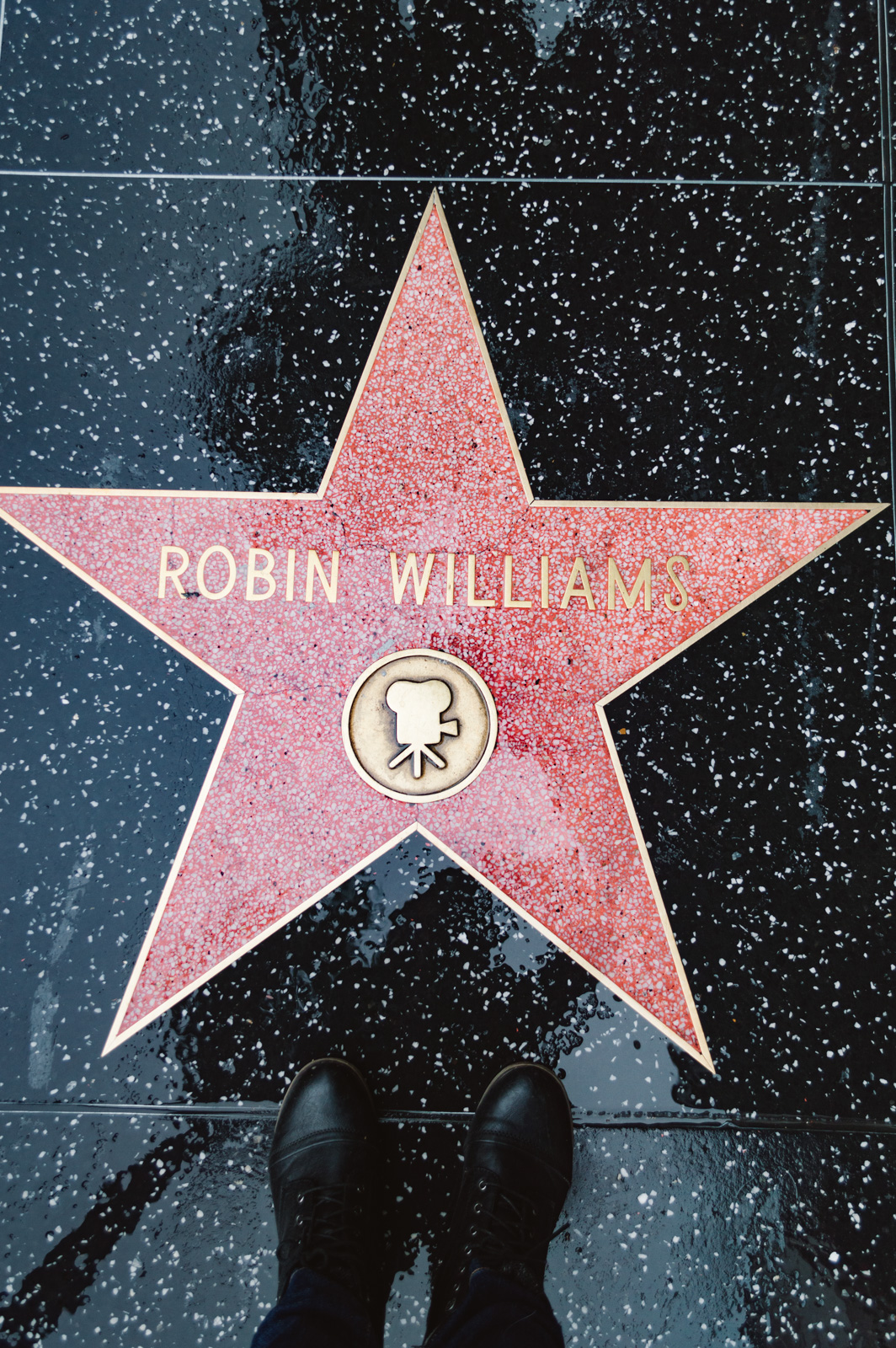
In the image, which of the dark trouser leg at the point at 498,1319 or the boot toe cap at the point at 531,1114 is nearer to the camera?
the dark trouser leg at the point at 498,1319

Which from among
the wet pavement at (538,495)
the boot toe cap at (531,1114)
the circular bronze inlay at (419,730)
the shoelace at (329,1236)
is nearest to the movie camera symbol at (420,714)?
the circular bronze inlay at (419,730)

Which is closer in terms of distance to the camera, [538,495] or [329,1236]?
[329,1236]

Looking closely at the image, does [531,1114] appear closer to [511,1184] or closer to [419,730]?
[511,1184]

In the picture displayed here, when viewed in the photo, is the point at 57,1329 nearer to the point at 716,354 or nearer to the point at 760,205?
the point at 716,354

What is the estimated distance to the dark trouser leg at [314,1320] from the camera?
98cm

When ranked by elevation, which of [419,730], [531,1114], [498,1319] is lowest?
[498,1319]

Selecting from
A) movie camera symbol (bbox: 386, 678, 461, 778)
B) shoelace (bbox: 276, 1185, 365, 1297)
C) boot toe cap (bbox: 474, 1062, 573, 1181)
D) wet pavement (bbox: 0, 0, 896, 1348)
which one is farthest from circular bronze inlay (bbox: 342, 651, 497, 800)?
shoelace (bbox: 276, 1185, 365, 1297)

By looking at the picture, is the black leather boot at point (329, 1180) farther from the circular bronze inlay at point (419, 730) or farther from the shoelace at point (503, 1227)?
the circular bronze inlay at point (419, 730)

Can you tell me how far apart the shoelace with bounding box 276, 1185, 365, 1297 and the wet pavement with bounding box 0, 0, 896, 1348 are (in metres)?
0.08

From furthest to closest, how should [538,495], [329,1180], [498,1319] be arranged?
[538,495] → [329,1180] → [498,1319]

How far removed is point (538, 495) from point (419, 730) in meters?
0.46

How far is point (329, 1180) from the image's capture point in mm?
1095

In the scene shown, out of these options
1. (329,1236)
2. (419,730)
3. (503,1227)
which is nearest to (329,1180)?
(329,1236)

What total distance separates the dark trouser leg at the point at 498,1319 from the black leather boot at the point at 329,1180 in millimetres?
153
